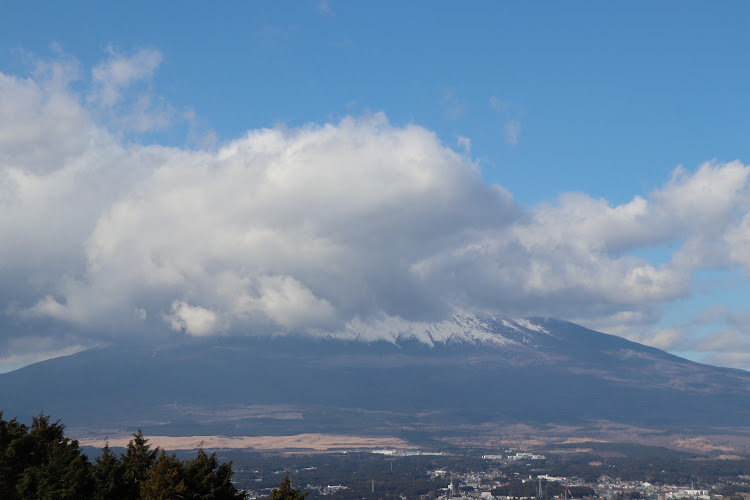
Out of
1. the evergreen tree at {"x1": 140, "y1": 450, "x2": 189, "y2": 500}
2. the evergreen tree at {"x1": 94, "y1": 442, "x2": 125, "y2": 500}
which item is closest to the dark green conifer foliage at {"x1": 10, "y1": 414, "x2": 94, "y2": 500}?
the evergreen tree at {"x1": 94, "y1": 442, "x2": 125, "y2": 500}

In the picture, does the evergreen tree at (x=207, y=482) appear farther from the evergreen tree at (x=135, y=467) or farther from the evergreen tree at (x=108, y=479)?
the evergreen tree at (x=108, y=479)

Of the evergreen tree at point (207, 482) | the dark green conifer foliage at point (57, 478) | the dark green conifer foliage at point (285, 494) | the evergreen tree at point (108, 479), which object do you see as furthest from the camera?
the evergreen tree at point (207, 482)

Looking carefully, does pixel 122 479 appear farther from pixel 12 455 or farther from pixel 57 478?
pixel 12 455

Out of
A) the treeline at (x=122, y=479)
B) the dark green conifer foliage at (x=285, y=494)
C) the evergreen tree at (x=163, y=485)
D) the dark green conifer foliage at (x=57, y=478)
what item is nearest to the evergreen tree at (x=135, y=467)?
the treeline at (x=122, y=479)

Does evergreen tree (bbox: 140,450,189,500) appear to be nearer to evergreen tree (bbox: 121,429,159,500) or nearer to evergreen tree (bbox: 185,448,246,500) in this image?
evergreen tree (bbox: 185,448,246,500)

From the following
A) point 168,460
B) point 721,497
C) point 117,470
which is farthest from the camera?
point 721,497

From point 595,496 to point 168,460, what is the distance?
15087cm

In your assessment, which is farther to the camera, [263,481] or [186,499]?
[263,481]

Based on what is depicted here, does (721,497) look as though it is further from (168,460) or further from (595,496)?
(168,460)

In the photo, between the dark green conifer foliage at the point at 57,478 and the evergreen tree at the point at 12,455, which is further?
the evergreen tree at the point at 12,455

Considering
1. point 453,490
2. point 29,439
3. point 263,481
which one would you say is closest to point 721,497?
point 453,490

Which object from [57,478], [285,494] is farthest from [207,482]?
[57,478]

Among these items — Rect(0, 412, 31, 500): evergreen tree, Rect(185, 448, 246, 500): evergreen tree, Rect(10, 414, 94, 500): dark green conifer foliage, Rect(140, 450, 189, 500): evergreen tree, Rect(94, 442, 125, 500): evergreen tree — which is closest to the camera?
Rect(140, 450, 189, 500): evergreen tree

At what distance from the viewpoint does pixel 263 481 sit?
188 m
